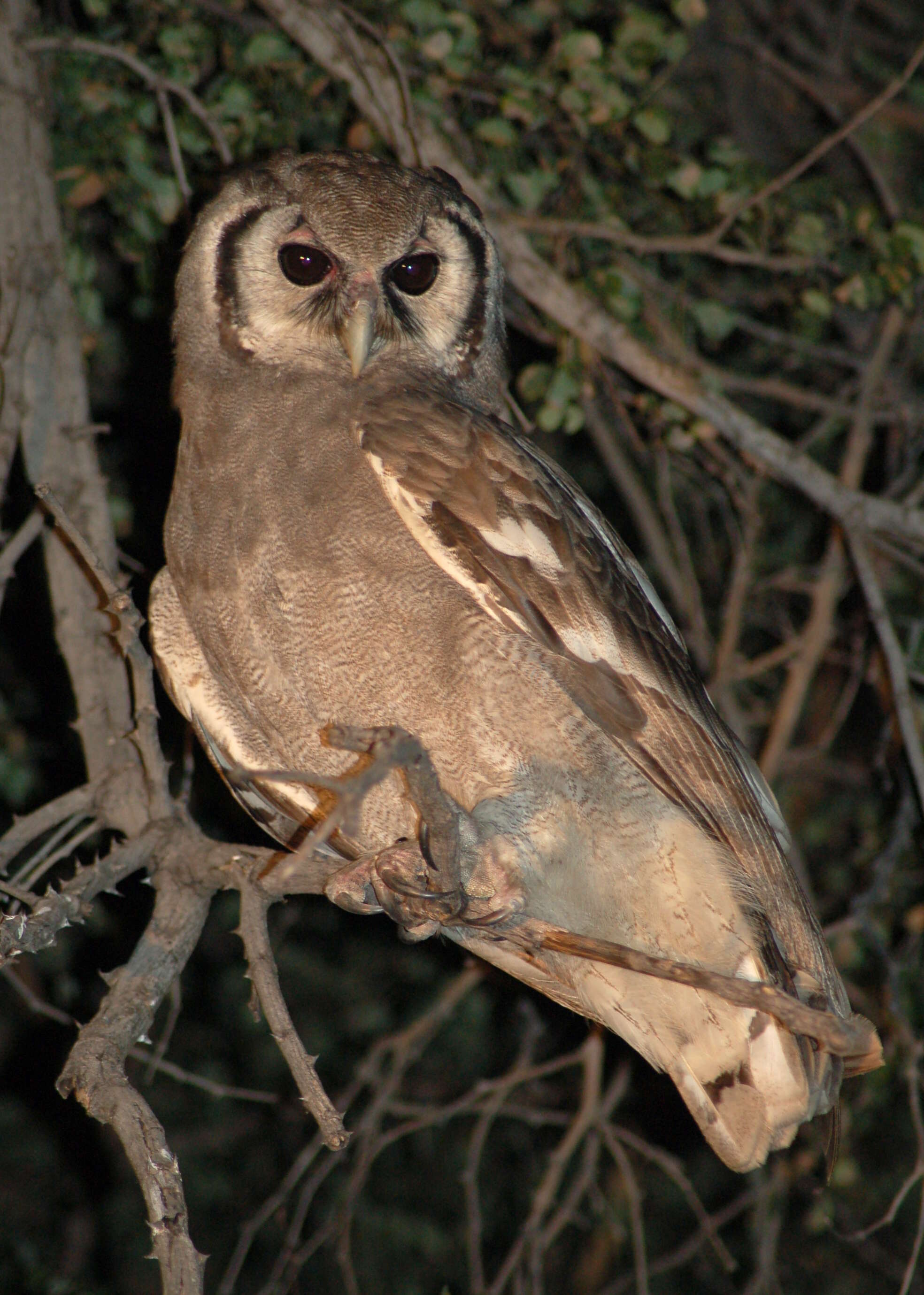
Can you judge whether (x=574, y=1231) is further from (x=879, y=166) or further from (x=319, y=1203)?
(x=879, y=166)

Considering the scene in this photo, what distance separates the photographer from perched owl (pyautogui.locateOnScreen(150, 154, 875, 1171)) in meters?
1.81

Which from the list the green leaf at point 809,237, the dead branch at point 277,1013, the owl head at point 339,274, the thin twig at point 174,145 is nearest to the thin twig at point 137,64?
the thin twig at point 174,145

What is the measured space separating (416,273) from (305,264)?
21cm

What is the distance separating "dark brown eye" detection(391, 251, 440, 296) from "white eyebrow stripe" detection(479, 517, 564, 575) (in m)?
0.53

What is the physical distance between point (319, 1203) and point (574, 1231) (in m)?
1.13

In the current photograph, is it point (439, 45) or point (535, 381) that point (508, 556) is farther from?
point (439, 45)

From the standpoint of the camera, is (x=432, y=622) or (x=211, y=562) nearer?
(x=432, y=622)

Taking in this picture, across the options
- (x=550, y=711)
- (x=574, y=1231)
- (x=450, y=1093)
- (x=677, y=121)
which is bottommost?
(x=574, y=1231)

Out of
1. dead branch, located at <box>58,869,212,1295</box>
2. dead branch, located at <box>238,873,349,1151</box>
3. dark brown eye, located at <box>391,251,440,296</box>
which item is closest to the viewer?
dead branch, located at <box>58,869,212,1295</box>

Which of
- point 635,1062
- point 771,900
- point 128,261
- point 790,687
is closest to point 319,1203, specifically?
point 635,1062

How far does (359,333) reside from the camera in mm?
1923

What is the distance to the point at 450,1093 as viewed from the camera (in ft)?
13.6

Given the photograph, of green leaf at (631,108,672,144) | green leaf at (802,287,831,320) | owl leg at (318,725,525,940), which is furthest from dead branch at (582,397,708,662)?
owl leg at (318,725,525,940)

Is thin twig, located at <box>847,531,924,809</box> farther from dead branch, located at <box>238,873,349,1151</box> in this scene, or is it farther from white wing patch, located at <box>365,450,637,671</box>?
dead branch, located at <box>238,873,349,1151</box>
